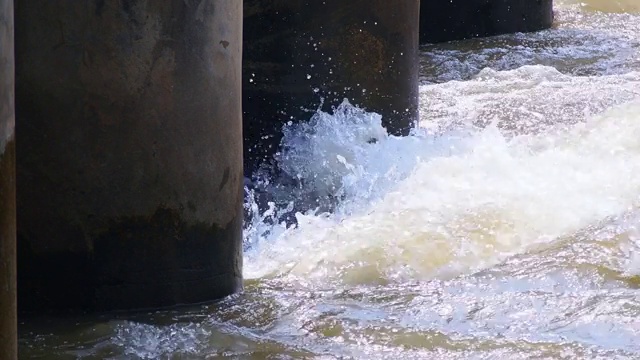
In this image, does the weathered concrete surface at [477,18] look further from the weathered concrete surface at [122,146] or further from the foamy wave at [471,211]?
the weathered concrete surface at [122,146]

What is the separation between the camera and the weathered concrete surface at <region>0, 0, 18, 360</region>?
122 inches

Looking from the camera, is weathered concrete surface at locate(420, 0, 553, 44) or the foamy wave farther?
weathered concrete surface at locate(420, 0, 553, 44)

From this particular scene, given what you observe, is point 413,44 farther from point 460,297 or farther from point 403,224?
point 460,297

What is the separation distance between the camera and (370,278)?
515 cm

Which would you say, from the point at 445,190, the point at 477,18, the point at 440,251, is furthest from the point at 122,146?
the point at 477,18

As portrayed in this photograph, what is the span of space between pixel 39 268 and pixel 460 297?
5.04 ft

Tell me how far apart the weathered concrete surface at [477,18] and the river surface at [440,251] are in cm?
320

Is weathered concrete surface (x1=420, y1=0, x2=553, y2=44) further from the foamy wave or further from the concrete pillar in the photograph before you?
the concrete pillar

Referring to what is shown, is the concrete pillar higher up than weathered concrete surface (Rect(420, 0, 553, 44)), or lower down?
lower down

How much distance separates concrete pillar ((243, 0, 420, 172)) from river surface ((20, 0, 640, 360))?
0.14m

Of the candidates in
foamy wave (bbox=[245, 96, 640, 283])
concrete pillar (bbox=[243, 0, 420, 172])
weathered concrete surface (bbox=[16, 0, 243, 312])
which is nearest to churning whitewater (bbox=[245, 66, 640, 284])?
foamy wave (bbox=[245, 96, 640, 283])

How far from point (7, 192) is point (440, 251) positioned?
2640 mm

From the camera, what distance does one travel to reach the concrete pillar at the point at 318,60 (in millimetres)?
6684

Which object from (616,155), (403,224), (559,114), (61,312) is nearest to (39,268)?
(61,312)
